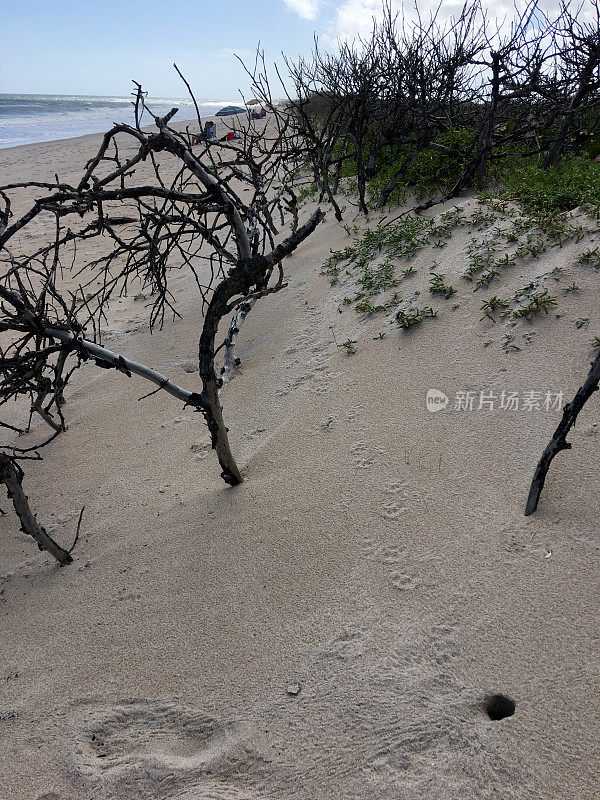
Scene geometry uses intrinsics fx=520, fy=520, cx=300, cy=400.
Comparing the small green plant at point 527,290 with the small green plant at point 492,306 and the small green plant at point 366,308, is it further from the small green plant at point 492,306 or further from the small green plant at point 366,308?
the small green plant at point 366,308

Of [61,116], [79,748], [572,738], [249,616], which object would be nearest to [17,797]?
[79,748]

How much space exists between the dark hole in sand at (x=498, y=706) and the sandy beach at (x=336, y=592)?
0.14ft

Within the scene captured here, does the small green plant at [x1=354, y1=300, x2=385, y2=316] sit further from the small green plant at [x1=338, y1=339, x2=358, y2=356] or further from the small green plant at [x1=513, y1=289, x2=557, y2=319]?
the small green plant at [x1=513, y1=289, x2=557, y2=319]

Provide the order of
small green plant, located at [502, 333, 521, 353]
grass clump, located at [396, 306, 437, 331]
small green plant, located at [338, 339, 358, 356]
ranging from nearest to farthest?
small green plant, located at [502, 333, 521, 353], grass clump, located at [396, 306, 437, 331], small green plant, located at [338, 339, 358, 356]

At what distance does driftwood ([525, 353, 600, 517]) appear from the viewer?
2.25 meters

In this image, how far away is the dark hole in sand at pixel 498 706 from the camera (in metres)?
2.00

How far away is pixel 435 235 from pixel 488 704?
486 cm

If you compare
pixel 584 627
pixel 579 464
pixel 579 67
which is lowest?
pixel 584 627

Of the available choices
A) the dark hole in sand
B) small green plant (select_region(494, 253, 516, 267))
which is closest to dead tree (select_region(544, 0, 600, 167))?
small green plant (select_region(494, 253, 516, 267))

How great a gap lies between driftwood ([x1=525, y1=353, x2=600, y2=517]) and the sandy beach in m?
0.12

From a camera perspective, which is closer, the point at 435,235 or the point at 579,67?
the point at 435,235

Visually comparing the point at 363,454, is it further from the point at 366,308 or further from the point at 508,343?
the point at 366,308

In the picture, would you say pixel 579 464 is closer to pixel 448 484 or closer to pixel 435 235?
pixel 448 484

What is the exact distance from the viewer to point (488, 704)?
6.61 ft
